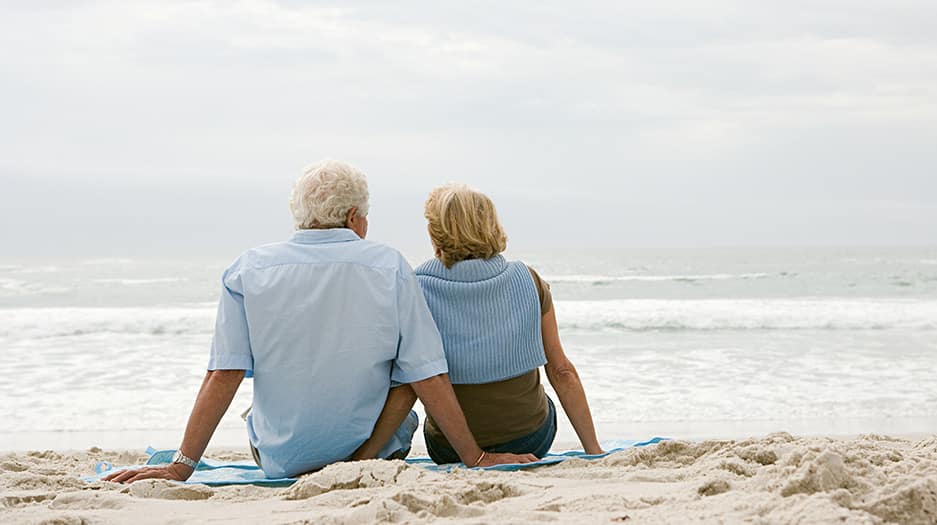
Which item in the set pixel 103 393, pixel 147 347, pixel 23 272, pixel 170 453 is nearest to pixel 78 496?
pixel 170 453

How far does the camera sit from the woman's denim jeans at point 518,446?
3.34 metres

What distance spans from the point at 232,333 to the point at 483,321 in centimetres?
96

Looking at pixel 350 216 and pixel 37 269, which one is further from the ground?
pixel 350 216

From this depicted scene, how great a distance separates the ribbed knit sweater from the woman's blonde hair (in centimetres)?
6

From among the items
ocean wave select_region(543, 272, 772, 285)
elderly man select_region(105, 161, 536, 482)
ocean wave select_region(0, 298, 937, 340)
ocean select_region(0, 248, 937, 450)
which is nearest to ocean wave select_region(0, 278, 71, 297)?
ocean select_region(0, 248, 937, 450)

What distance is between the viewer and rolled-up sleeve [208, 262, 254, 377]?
302 cm

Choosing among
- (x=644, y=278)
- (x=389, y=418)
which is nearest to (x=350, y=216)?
(x=389, y=418)

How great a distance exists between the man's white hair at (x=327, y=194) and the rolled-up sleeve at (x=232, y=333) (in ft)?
1.08

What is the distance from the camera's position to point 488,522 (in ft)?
6.55

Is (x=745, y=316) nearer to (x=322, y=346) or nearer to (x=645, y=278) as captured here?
(x=322, y=346)

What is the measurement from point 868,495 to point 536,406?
158 centimetres

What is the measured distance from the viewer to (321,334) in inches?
118

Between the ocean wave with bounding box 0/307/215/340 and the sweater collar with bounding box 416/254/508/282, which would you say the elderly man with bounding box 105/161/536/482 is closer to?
the sweater collar with bounding box 416/254/508/282

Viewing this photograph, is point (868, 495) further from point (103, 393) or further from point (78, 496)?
point (103, 393)
